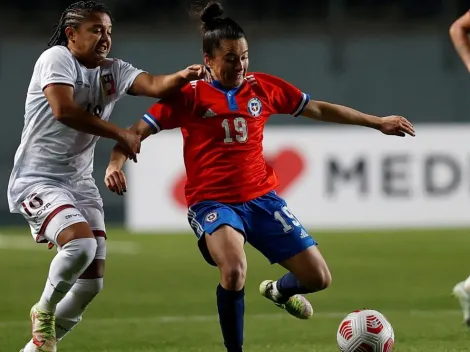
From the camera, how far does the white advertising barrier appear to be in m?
15.4

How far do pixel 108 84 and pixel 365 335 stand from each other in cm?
188

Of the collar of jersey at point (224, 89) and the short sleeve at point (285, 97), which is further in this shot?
the short sleeve at point (285, 97)

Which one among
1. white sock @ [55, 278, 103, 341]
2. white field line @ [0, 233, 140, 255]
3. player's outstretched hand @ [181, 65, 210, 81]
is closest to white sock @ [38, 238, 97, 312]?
white sock @ [55, 278, 103, 341]

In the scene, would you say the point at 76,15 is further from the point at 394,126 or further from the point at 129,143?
the point at 394,126

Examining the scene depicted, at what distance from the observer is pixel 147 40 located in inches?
872

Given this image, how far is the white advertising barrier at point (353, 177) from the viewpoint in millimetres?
15430

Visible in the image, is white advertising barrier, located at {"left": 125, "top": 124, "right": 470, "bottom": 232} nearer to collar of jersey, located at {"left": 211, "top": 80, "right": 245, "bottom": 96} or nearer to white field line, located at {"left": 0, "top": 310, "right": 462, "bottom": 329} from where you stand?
white field line, located at {"left": 0, "top": 310, "right": 462, "bottom": 329}

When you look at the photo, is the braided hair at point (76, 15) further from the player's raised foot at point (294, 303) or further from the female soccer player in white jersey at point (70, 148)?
the player's raised foot at point (294, 303)

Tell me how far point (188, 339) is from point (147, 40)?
15.9m

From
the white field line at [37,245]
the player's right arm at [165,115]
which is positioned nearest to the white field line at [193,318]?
the player's right arm at [165,115]

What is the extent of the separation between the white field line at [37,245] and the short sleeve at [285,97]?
7.49 metres

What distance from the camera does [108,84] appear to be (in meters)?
5.77

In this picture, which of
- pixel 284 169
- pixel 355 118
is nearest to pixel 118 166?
pixel 355 118

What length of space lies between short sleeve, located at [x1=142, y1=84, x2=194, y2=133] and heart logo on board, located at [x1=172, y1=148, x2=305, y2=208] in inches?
376
